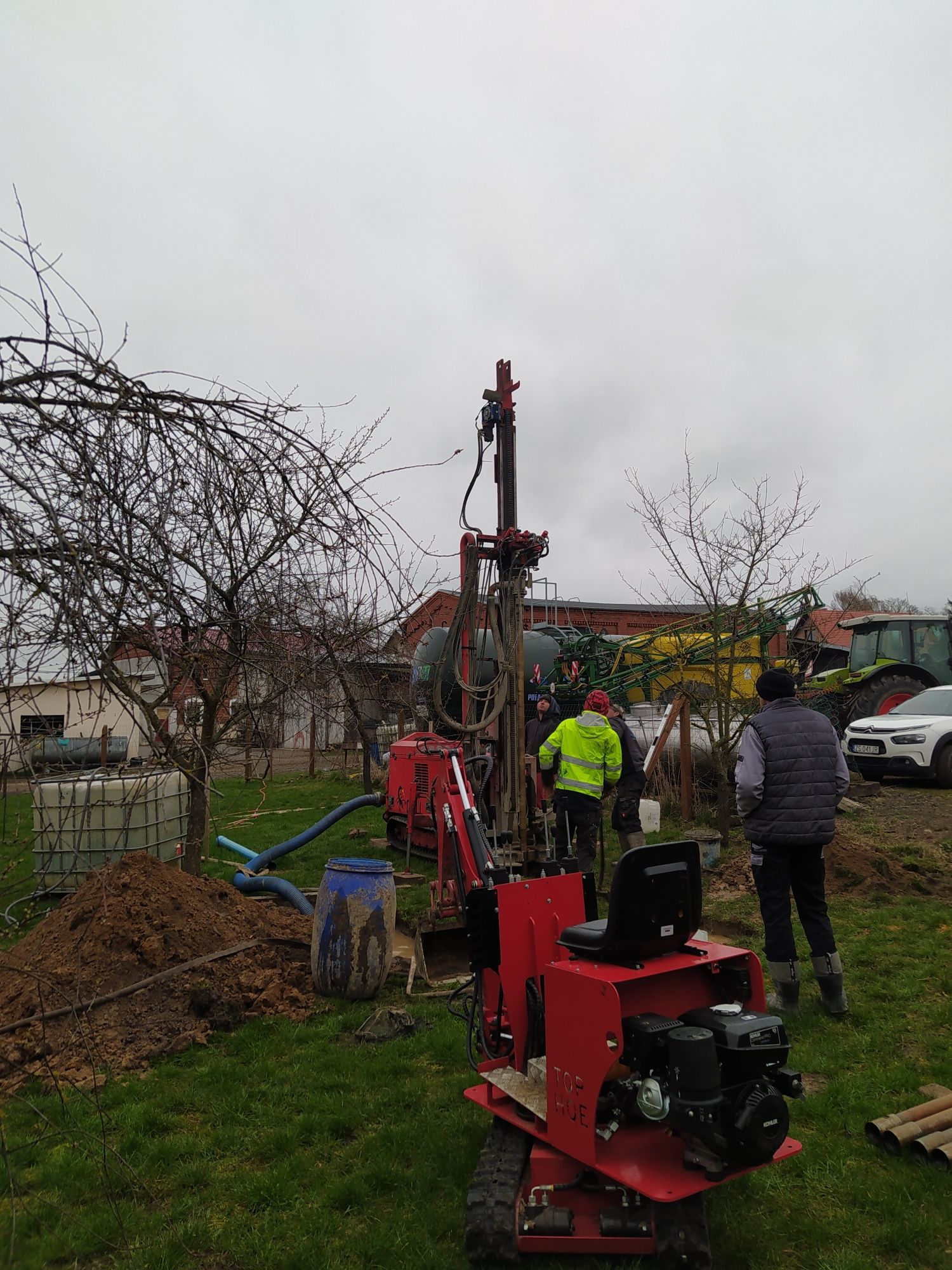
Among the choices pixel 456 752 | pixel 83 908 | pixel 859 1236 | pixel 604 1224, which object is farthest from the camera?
pixel 456 752

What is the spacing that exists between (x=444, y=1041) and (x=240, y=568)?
3.62 meters

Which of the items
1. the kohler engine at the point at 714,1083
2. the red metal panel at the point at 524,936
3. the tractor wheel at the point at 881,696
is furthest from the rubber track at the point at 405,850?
the tractor wheel at the point at 881,696

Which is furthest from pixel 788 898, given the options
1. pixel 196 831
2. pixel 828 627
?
pixel 828 627

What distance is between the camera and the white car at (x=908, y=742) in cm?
1159

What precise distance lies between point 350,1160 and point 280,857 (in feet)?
22.5

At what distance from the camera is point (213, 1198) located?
360 centimetres

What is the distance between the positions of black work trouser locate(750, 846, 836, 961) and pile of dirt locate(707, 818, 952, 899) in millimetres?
3077

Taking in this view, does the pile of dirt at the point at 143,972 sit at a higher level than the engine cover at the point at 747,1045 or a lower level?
lower

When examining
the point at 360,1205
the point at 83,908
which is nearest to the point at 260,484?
the point at 360,1205

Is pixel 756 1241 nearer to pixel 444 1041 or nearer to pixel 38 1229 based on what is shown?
pixel 444 1041

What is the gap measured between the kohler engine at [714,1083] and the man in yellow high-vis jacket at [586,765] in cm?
476

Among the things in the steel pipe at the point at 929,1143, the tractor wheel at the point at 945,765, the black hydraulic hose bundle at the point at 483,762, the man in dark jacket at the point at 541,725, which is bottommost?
the steel pipe at the point at 929,1143

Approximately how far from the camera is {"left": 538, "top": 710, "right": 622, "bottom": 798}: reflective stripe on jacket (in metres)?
7.80

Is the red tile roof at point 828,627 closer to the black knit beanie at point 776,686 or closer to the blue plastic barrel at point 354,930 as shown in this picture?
the black knit beanie at point 776,686
